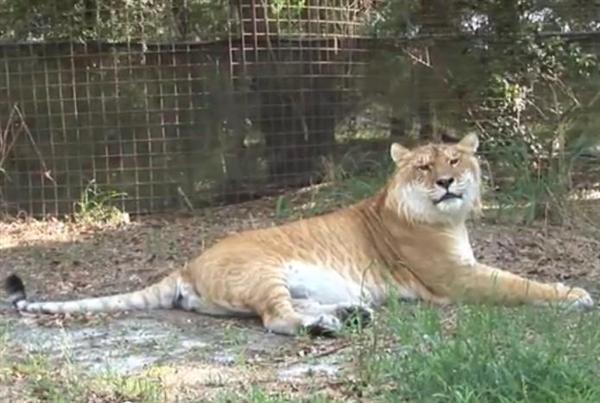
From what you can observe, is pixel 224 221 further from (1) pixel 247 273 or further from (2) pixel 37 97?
(1) pixel 247 273

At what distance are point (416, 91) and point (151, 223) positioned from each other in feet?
8.84

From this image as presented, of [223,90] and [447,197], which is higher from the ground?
[223,90]

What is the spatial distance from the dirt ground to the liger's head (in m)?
0.90

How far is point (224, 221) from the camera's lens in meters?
8.69

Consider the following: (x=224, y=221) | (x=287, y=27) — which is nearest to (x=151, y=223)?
(x=224, y=221)

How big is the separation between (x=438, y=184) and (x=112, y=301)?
1.69 metres

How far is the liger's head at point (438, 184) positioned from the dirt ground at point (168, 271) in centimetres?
90

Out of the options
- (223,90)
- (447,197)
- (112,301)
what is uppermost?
(223,90)

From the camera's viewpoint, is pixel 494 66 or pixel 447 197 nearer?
pixel 447 197

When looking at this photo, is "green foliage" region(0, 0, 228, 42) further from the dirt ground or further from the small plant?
the dirt ground

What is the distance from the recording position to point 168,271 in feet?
21.2

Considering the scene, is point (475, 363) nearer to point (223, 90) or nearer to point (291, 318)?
point (291, 318)

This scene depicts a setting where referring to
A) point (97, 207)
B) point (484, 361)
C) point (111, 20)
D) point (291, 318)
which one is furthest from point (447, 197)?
point (111, 20)

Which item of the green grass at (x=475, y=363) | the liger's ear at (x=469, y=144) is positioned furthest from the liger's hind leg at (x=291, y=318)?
the liger's ear at (x=469, y=144)
